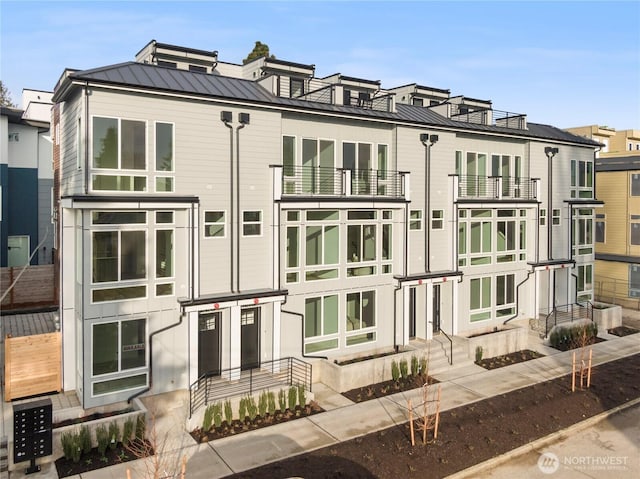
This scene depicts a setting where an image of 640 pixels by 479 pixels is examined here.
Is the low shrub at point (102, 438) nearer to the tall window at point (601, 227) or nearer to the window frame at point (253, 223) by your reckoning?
the window frame at point (253, 223)

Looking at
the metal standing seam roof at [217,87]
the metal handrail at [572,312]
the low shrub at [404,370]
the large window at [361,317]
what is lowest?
the low shrub at [404,370]

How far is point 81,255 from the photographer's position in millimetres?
15461

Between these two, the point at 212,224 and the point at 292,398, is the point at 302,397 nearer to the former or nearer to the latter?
the point at 292,398

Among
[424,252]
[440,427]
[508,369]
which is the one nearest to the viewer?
[440,427]

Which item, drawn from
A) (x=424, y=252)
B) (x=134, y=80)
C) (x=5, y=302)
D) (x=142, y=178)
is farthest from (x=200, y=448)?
(x=5, y=302)

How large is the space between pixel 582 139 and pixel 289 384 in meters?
22.0

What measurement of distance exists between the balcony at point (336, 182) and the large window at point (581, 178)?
1244cm

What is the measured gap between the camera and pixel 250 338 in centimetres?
1838

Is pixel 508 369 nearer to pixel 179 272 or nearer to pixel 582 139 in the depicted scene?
pixel 179 272

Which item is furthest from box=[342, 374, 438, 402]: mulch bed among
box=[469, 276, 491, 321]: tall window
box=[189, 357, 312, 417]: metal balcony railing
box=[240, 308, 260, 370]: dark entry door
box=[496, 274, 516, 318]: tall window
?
box=[496, 274, 516, 318]: tall window
